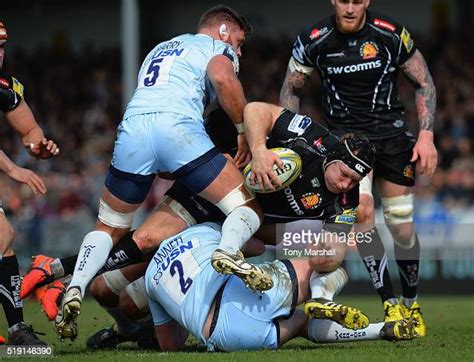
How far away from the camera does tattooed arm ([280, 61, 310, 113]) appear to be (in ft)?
28.6

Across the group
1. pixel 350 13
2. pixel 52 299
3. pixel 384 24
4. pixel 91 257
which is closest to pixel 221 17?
pixel 350 13

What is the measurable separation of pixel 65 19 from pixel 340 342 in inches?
732

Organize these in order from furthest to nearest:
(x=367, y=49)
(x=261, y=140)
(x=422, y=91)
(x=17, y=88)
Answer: (x=422, y=91), (x=367, y=49), (x=17, y=88), (x=261, y=140)

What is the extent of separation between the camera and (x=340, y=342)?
6816 millimetres

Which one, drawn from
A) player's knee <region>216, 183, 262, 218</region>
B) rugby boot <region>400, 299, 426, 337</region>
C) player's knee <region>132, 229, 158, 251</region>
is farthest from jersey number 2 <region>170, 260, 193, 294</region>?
rugby boot <region>400, 299, 426, 337</region>

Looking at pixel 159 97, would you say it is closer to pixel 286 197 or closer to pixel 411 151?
pixel 286 197

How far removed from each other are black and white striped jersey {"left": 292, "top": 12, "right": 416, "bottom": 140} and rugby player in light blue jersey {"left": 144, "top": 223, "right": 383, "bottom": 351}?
2068mm

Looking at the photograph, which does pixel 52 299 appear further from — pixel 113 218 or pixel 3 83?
pixel 3 83

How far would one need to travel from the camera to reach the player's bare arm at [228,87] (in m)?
7.15

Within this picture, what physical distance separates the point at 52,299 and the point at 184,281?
3.54ft

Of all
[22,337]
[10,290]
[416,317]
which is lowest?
[416,317]

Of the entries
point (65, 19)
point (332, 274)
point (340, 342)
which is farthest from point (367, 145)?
point (65, 19)

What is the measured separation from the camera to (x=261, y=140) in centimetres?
699
